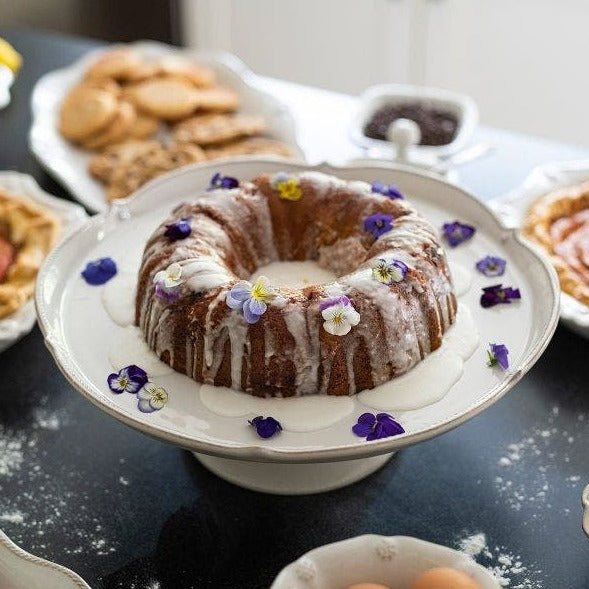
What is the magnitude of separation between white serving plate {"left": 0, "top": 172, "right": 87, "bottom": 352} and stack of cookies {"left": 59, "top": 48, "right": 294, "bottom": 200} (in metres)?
0.15

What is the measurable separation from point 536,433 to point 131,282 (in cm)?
69

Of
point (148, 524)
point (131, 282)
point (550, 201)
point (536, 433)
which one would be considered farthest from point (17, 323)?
point (550, 201)

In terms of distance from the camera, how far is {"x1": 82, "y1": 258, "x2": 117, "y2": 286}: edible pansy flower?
4.84 ft

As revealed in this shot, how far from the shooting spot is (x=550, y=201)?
1887 mm

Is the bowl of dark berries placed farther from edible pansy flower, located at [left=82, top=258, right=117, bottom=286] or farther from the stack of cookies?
edible pansy flower, located at [left=82, top=258, right=117, bottom=286]

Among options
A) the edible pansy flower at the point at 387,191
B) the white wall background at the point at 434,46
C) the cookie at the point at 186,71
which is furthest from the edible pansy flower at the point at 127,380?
the white wall background at the point at 434,46

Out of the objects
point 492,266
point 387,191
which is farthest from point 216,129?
point 492,266

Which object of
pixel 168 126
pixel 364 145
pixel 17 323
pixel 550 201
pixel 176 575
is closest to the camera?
pixel 176 575

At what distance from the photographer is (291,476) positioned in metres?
1.38

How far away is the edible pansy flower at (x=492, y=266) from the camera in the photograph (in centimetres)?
147

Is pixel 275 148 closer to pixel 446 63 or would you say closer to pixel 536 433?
pixel 536 433

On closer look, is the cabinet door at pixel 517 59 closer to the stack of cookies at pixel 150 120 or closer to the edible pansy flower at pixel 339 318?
the stack of cookies at pixel 150 120

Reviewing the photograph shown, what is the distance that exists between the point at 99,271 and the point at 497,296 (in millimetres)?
621

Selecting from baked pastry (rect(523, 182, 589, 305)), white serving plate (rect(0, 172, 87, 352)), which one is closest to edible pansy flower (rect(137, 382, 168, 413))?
white serving plate (rect(0, 172, 87, 352))
